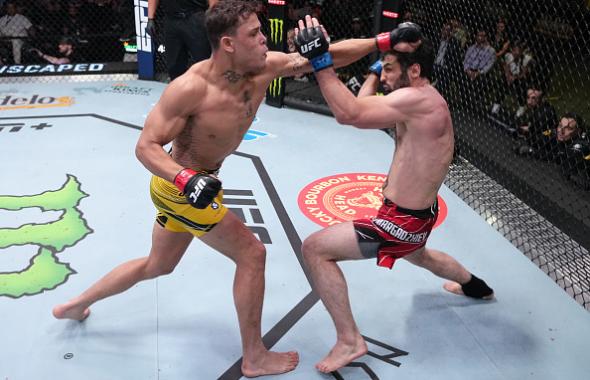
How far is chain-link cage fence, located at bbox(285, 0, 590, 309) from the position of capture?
3.52 m

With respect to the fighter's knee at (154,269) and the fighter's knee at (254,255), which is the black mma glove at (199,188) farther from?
the fighter's knee at (154,269)

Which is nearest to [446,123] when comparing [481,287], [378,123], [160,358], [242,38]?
[378,123]

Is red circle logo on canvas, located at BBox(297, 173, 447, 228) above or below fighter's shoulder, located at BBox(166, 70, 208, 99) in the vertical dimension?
below

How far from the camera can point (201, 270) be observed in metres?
2.89

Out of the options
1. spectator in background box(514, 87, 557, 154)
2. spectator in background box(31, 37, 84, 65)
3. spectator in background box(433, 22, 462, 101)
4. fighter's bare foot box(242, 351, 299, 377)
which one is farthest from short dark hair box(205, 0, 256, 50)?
spectator in background box(31, 37, 84, 65)

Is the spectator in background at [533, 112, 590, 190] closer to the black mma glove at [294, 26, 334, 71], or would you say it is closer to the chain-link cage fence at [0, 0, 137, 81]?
the black mma glove at [294, 26, 334, 71]

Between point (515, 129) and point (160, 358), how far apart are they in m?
3.75

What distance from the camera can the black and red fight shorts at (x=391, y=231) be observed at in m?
2.21

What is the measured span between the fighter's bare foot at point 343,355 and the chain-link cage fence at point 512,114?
4.23 feet

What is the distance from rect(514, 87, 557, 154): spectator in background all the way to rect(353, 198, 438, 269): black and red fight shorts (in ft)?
8.94

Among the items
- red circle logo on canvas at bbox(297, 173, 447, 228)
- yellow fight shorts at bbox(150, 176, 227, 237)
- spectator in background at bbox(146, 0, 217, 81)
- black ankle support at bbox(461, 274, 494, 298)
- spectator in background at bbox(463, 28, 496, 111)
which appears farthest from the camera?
spectator in background at bbox(463, 28, 496, 111)

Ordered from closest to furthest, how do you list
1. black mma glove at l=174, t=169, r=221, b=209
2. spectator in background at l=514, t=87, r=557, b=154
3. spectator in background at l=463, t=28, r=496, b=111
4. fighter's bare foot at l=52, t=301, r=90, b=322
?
black mma glove at l=174, t=169, r=221, b=209, fighter's bare foot at l=52, t=301, r=90, b=322, spectator in background at l=514, t=87, r=557, b=154, spectator in background at l=463, t=28, r=496, b=111

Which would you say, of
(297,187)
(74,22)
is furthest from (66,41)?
(297,187)

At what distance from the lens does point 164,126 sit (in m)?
1.88
